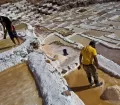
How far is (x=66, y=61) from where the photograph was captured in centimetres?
1055

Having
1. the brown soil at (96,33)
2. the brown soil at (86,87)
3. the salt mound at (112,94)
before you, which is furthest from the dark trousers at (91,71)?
the brown soil at (96,33)

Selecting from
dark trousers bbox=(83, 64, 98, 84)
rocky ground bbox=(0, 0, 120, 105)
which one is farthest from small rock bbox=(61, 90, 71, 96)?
dark trousers bbox=(83, 64, 98, 84)

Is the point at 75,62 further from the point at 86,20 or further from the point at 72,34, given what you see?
the point at 86,20

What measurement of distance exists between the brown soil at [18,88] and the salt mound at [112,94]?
5.65ft

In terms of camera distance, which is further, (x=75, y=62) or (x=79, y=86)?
(x=75, y=62)

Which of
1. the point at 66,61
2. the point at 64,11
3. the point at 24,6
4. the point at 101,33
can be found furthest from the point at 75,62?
the point at 24,6

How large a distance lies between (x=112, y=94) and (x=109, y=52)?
541 cm

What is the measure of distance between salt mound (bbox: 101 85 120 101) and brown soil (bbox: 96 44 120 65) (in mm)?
3765

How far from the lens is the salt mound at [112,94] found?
7.19 metres

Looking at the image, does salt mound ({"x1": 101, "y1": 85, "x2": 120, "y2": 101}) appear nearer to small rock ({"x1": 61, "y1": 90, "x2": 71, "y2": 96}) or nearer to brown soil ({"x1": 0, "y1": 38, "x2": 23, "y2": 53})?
small rock ({"x1": 61, "y1": 90, "x2": 71, "y2": 96})

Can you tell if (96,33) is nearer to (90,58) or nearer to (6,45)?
(6,45)

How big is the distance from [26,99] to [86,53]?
1.98 m

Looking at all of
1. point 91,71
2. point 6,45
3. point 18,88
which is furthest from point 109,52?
point 18,88

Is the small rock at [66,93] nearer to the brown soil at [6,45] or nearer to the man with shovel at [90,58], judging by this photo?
the man with shovel at [90,58]
